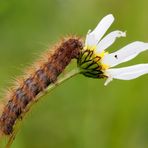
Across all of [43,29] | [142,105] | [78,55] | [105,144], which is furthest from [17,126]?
[43,29]

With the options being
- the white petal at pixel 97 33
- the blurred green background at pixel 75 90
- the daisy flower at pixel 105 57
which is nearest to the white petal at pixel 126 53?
the daisy flower at pixel 105 57

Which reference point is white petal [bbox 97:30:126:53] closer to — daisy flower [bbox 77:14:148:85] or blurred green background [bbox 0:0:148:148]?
daisy flower [bbox 77:14:148:85]

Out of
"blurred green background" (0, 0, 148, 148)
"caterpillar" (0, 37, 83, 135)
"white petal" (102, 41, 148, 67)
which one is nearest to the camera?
"caterpillar" (0, 37, 83, 135)

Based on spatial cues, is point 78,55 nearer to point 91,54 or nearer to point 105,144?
point 91,54

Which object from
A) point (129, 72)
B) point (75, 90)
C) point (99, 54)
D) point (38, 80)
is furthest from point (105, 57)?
point (75, 90)

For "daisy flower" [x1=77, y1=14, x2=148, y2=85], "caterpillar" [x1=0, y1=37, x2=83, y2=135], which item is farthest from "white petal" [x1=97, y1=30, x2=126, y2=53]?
"caterpillar" [x1=0, y1=37, x2=83, y2=135]
